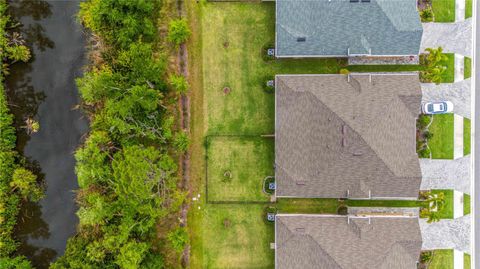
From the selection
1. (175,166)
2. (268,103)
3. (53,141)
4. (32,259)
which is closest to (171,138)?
(175,166)

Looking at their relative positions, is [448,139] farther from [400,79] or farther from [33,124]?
[33,124]

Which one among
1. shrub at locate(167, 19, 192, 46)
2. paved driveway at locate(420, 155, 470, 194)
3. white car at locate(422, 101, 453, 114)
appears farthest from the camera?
paved driveway at locate(420, 155, 470, 194)

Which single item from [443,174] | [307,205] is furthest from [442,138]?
[307,205]

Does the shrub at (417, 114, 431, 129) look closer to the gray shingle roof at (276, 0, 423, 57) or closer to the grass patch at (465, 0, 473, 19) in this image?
the gray shingle roof at (276, 0, 423, 57)

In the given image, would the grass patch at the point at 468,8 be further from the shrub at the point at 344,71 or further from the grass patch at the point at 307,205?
the grass patch at the point at 307,205

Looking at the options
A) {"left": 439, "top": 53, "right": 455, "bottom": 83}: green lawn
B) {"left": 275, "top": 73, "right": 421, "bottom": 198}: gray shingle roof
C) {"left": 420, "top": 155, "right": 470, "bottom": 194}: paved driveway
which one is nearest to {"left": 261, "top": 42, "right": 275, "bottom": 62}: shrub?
{"left": 275, "top": 73, "right": 421, "bottom": 198}: gray shingle roof
